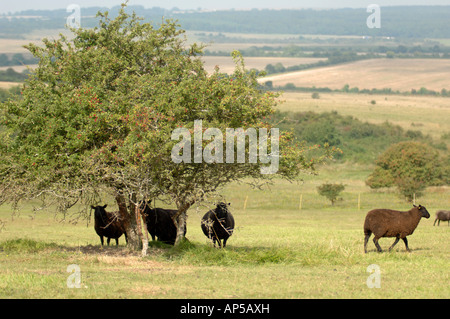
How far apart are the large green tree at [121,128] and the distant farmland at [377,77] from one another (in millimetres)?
144940

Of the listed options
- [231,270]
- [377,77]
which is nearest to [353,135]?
[377,77]

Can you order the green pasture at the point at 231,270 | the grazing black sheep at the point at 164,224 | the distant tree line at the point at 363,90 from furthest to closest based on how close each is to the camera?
the distant tree line at the point at 363,90 → the grazing black sheep at the point at 164,224 → the green pasture at the point at 231,270

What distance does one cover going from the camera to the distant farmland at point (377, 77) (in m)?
169

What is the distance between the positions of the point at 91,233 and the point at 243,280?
20.1 meters

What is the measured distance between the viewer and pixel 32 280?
14.7 metres

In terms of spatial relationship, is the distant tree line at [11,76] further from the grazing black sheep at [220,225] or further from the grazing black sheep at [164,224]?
the grazing black sheep at [220,225]

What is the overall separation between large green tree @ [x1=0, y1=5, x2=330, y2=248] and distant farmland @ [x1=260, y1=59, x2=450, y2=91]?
14494 centimetres

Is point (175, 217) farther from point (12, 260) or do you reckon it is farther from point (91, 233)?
point (91, 233)

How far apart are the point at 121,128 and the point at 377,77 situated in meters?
168

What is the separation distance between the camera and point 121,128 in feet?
63.7

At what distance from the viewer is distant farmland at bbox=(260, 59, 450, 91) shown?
554 feet

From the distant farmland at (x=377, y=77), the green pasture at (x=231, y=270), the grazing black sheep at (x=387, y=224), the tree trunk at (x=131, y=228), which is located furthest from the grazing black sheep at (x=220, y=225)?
the distant farmland at (x=377, y=77)
